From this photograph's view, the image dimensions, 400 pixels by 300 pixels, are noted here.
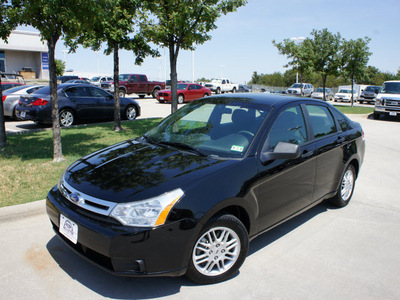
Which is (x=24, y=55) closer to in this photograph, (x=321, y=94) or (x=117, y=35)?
(x=321, y=94)

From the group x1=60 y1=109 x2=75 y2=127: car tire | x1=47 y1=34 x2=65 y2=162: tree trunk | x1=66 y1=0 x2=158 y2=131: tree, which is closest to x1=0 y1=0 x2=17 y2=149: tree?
x1=47 y1=34 x2=65 y2=162: tree trunk

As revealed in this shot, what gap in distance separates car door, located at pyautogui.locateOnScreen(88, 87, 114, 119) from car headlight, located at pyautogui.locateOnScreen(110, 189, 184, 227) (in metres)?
10.9

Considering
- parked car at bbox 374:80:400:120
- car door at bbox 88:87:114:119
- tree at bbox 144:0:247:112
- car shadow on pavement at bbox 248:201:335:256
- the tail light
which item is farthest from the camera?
parked car at bbox 374:80:400:120

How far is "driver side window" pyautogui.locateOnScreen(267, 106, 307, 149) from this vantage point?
3.77 metres

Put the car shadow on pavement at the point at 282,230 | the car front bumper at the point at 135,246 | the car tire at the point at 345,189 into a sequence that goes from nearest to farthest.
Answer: the car front bumper at the point at 135,246, the car shadow on pavement at the point at 282,230, the car tire at the point at 345,189

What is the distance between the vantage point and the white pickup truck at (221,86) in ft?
139

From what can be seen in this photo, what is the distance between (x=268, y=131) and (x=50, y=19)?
4957 mm

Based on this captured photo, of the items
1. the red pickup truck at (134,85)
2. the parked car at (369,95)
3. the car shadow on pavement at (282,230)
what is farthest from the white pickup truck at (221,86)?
the car shadow on pavement at (282,230)

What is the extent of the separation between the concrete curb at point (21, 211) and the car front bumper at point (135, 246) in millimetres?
1967

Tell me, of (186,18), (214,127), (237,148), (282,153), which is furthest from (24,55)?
(282,153)

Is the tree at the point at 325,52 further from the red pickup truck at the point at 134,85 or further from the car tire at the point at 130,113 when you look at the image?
the car tire at the point at 130,113

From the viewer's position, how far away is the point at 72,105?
12.2m

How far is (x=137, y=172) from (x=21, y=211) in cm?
215

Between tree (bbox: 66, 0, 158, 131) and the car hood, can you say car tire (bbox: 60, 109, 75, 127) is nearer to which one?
tree (bbox: 66, 0, 158, 131)
